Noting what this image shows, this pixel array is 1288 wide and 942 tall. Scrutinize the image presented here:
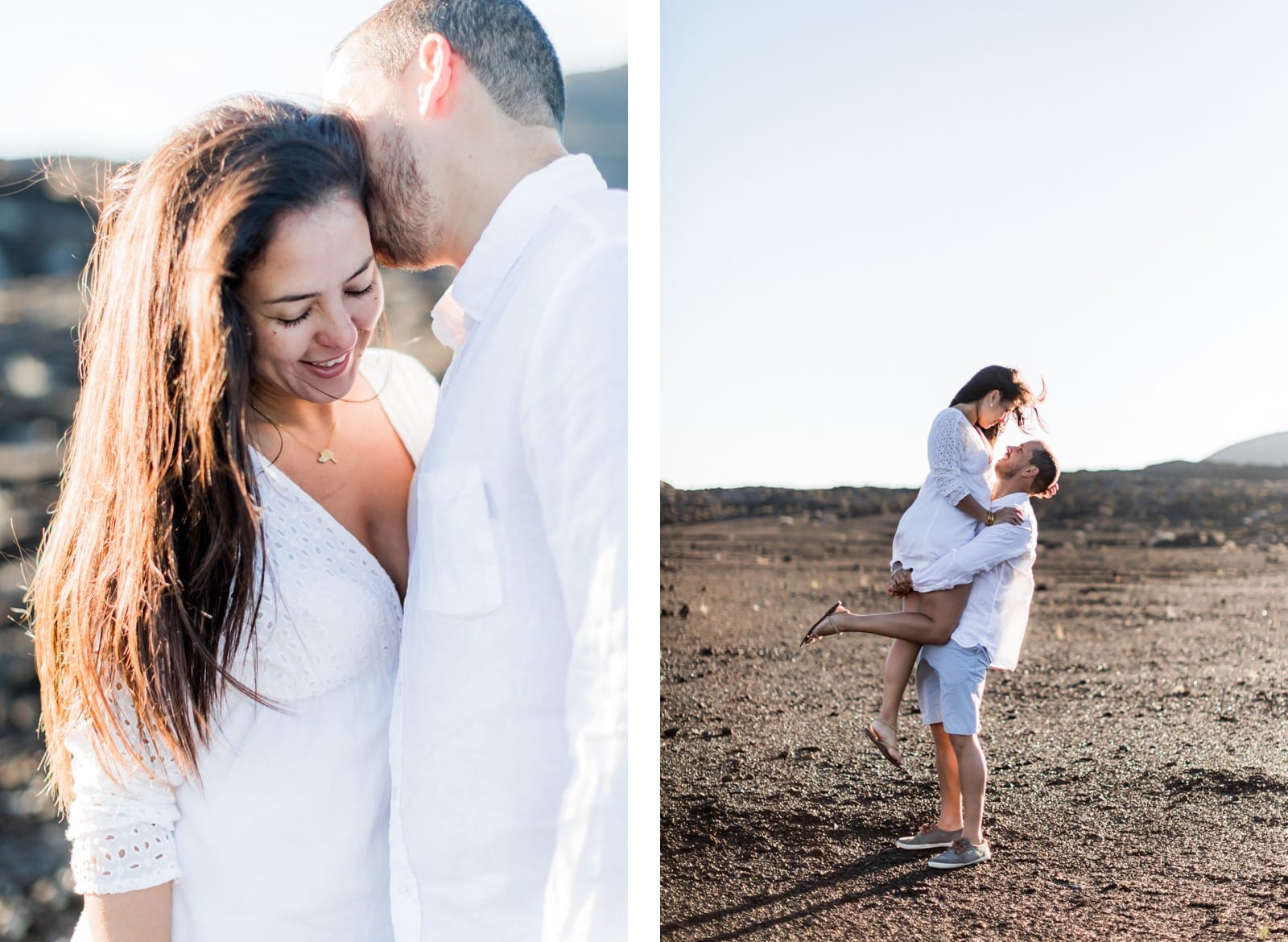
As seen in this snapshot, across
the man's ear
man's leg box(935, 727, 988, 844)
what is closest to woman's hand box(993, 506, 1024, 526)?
man's leg box(935, 727, 988, 844)

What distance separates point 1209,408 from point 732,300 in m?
1.53

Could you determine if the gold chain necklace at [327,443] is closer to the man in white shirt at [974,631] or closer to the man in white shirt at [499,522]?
the man in white shirt at [499,522]

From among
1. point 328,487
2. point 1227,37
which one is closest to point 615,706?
point 328,487

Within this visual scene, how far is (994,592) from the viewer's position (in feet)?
9.31

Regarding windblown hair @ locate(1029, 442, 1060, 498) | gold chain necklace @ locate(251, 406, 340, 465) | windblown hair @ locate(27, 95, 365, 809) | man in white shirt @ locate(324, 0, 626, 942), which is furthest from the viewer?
windblown hair @ locate(1029, 442, 1060, 498)

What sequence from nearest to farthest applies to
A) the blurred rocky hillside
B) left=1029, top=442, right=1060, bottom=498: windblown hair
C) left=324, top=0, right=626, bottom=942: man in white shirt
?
left=324, top=0, right=626, bottom=942: man in white shirt
left=1029, top=442, right=1060, bottom=498: windblown hair
the blurred rocky hillside

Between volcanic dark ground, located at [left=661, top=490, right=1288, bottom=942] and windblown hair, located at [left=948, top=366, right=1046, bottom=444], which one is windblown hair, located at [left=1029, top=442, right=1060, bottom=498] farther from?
volcanic dark ground, located at [left=661, top=490, right=1288, bottom=942]

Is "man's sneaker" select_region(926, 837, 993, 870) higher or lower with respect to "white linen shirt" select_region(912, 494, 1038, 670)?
lower

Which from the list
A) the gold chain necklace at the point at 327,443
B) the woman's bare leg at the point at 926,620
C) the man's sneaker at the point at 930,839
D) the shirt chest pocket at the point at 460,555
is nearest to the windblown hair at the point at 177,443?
the gold chain necklace at the point at 327,443

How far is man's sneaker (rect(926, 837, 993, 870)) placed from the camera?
9.51ft

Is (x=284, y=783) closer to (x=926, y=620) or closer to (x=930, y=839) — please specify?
(x=926, y=620)

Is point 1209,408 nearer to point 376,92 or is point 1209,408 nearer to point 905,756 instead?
point 905,756

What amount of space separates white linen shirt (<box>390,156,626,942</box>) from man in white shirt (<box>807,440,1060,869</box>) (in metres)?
1.33

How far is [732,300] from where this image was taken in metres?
3.43
